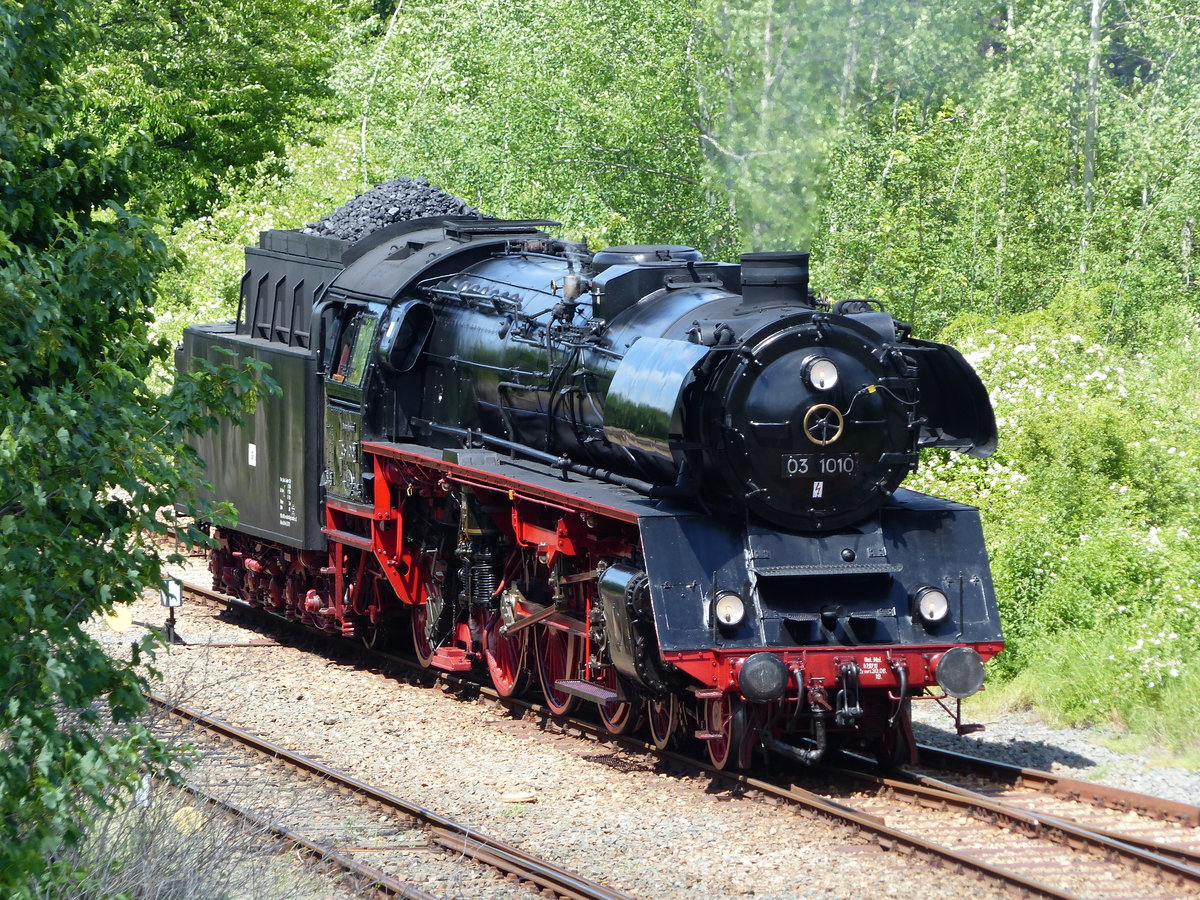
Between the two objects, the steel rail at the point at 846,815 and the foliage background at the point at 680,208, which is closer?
the foliage background at the point at 680,208

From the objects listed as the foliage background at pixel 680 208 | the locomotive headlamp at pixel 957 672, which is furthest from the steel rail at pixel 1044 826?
the foliage background at pixel 680 208

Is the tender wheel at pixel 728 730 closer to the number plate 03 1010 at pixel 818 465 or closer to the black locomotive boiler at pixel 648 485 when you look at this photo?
the black locomotive boiler at pixel 648 485

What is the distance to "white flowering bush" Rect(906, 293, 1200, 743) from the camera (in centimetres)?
1103

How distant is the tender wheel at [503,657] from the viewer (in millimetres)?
11766

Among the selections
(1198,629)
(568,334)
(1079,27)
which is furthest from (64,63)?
(1079,27)

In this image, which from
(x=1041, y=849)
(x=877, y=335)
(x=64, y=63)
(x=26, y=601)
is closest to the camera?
(x=26, y=601)

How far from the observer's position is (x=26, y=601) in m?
5.15

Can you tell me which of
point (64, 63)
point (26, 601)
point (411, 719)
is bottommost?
point (411, 719)

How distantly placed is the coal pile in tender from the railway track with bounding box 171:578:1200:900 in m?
6.86

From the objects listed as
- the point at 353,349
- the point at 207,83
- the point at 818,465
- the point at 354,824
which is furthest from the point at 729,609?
the point at 207,83

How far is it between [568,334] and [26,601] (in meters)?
5.84

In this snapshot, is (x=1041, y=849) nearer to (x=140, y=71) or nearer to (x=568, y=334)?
(x=568, y=334)

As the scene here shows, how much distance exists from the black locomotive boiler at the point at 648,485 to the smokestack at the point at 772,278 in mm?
14

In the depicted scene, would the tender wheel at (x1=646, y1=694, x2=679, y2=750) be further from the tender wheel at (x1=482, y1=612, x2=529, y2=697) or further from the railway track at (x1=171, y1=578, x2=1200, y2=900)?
the tender wheel at (x1=482, y1=612, x2=529, y2=697)
